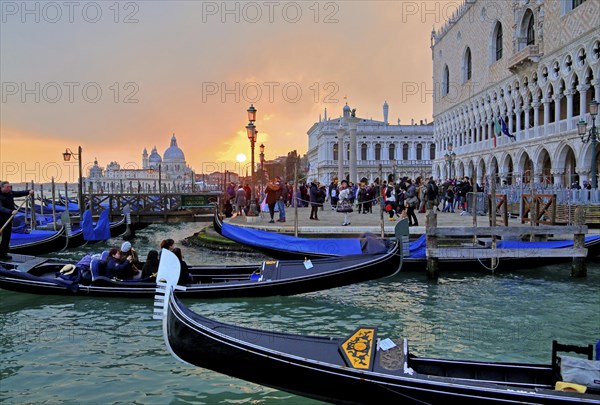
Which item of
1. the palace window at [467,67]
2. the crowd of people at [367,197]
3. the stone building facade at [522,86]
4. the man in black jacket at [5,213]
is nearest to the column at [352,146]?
the crowd of people at [367,197]

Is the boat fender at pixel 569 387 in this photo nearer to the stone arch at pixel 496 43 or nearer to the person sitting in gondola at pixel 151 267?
the person sitting in gondola at pixel 151 267

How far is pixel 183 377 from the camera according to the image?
4859 mm

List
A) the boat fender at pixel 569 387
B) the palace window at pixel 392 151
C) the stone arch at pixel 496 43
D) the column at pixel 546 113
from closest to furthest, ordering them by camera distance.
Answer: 1. the boat fender at pixel 569 387
2. the column at pixel 546 113
3. the stone arch at pixel 496 43
4. the palace window at pixel 392 151

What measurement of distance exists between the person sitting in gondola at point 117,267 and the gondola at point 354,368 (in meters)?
3.48

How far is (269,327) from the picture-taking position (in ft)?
21.1

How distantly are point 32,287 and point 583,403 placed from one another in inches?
275

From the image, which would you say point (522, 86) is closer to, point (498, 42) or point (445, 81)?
point (498, 42)

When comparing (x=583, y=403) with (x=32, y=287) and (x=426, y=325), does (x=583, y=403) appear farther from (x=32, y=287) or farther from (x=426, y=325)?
(x=32, y=287)

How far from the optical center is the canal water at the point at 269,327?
15.3 feet

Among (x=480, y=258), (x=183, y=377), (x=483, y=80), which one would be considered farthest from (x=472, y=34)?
(x=183, y=377)

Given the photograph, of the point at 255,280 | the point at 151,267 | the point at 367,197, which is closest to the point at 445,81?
the point at 367,197

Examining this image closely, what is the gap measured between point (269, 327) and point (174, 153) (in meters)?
100

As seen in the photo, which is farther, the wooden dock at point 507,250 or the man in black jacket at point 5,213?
the man in black jacket at point 5,213

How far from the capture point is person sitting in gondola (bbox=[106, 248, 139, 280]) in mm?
7449
